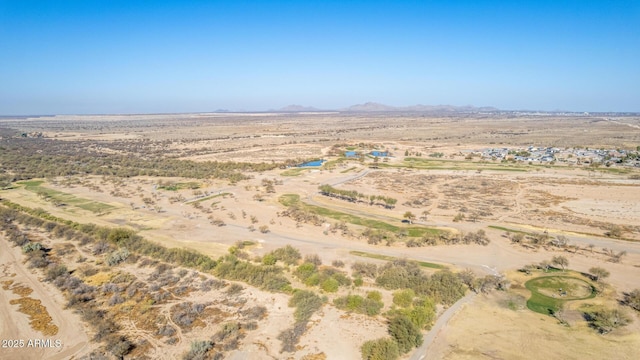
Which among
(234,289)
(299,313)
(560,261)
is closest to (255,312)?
(299,313)

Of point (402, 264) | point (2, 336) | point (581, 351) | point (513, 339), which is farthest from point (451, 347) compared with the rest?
point (2, 336)

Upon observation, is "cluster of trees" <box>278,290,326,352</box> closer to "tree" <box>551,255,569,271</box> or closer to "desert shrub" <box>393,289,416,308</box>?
"desert shrub" <box>393,289,416,308</box>

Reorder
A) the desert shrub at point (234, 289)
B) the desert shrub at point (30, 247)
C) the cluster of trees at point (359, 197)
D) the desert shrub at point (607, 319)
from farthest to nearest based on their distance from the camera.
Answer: the cluster of trees at point (359, 197) < the desert shrub at point (30, 247) < the desert shrub at point (234, 289) < the desert shrub at point (607, 319)

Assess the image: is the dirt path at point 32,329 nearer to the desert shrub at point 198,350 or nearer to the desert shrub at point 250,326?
the desert shrub at point 198,350

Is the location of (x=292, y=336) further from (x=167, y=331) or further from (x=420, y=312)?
(x=420, y=312)

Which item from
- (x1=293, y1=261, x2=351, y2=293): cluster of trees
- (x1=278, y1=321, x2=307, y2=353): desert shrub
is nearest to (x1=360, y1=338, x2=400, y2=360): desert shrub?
(x1=278, y1=321, x2=307, y2=353): desert shrub

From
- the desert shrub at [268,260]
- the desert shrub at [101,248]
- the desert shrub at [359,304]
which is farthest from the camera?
the desert shrub at [101,248]

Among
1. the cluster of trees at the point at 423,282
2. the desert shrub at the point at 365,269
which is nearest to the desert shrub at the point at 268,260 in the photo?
the desert shrub at the point at 365,269

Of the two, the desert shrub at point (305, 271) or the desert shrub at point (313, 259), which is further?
the desert shrub at point (313, 259)
